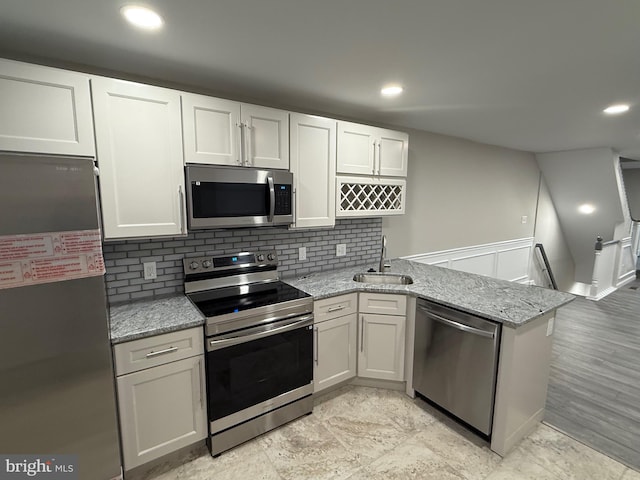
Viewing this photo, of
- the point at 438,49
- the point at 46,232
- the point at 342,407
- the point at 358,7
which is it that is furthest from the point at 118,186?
the point at 342,407

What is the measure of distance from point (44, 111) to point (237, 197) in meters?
1.05

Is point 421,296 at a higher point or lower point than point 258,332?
higher

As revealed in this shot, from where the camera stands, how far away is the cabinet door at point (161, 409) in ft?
5.46

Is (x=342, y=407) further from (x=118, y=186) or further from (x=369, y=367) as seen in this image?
(x=118, y=186)

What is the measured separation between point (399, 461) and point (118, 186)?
236 centimetres

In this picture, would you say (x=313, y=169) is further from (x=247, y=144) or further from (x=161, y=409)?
(x=161, y=409)

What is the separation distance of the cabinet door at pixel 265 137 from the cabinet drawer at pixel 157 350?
118 centimetres

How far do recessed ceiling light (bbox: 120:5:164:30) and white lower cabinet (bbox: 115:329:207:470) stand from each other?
156 cm

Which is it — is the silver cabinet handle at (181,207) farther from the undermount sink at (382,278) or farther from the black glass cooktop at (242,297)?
the undermount sink at (382,278)

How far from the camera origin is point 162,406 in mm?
1759

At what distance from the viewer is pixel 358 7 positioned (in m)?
1.29

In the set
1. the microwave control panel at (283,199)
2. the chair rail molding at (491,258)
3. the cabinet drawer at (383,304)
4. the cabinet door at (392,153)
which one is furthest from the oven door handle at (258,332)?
the chair rail molding at (491,258)

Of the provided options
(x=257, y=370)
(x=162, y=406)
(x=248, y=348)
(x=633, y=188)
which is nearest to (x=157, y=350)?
(x=162, y=406)

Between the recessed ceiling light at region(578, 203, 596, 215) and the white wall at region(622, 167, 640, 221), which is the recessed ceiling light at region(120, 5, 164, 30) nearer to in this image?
the recessed ceiling light at region(578, 203, 596, 215)
